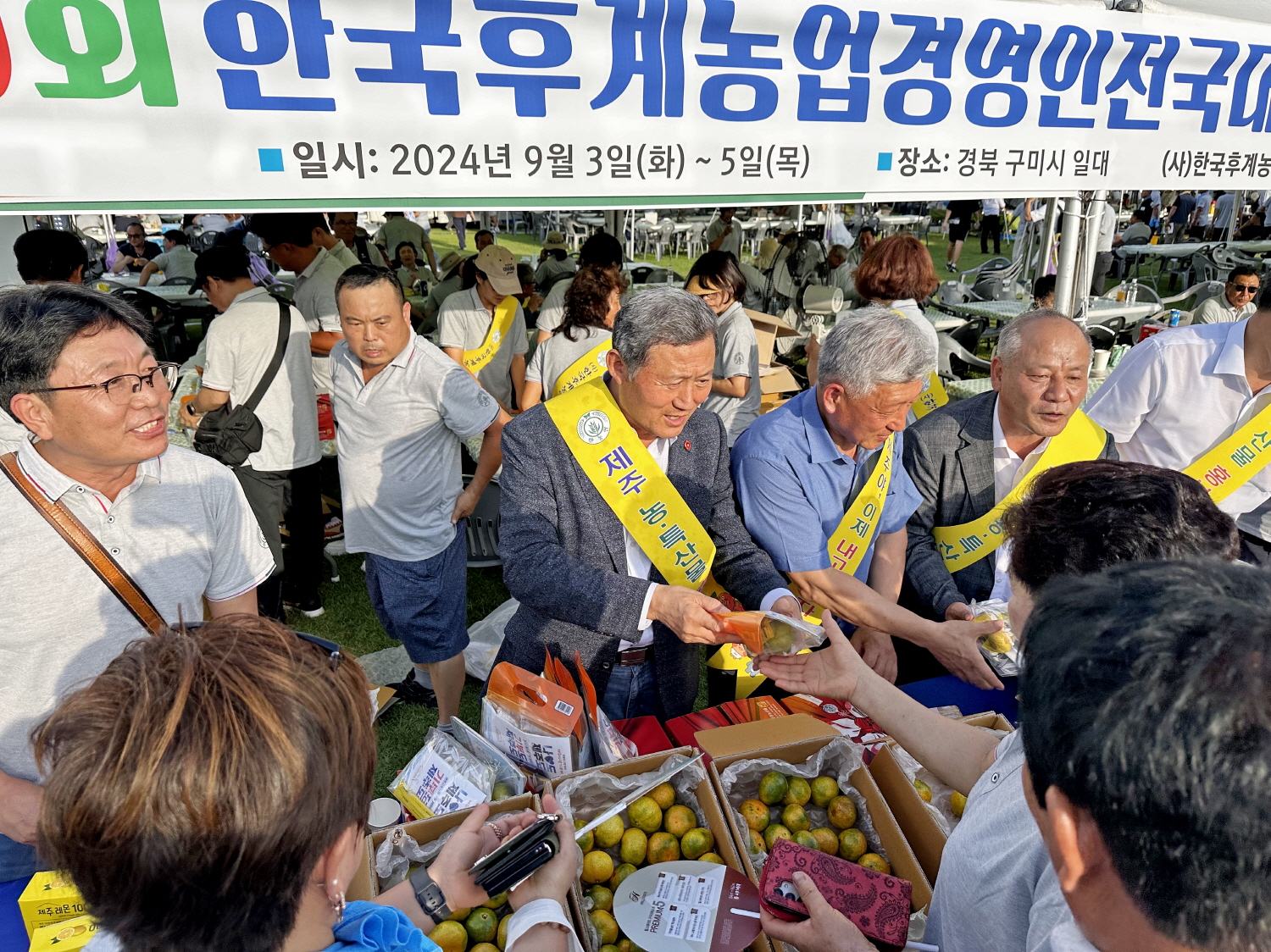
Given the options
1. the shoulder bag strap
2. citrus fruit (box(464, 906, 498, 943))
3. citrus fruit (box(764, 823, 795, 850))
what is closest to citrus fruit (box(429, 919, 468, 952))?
citrus fruit (box(464, 906, 498, 943))

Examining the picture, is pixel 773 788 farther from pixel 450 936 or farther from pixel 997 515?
pixel 997 515

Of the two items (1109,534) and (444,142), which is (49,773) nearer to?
(1109,534)

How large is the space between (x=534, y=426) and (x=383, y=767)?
84.6 inches

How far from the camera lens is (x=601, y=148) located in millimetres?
2711

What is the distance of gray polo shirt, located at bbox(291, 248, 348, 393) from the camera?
4922mm

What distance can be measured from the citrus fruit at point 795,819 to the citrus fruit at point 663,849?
0.97 ft

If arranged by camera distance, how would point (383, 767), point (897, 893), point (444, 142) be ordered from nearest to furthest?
point (897, 893) → point (444, 142) → point (383, 767)

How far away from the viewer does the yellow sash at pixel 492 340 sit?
513 cm

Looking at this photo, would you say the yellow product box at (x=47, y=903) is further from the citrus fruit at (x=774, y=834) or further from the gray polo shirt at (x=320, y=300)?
the gray polo shirt at (x=320, y=300)

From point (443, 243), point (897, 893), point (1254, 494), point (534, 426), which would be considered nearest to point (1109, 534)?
point (897, 893)

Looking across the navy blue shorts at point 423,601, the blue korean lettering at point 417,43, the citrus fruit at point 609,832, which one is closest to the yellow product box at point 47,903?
the citrus fruit at point 609,832

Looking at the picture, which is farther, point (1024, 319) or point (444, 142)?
point (1024, 319)

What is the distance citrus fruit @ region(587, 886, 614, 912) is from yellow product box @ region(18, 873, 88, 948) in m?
1.09

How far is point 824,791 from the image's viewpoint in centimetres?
199
